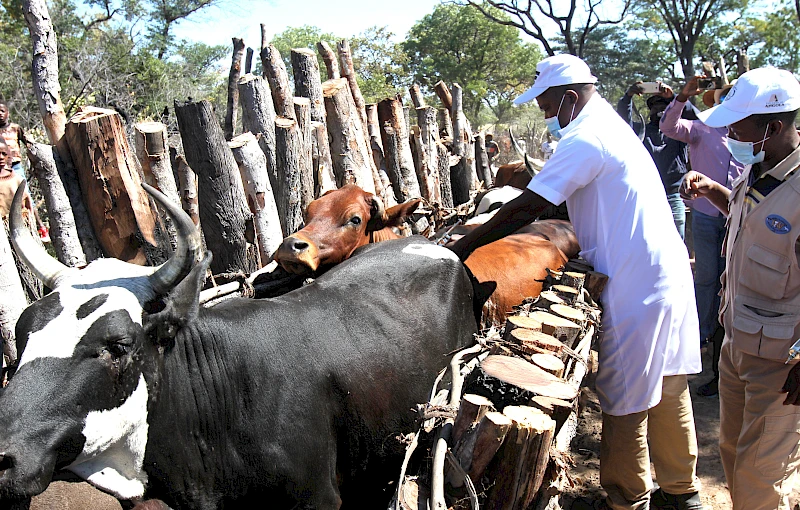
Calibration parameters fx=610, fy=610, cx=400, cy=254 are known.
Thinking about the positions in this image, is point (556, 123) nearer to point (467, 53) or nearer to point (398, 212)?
point (398, 212)

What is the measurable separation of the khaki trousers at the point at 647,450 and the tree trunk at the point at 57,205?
311 centimetres

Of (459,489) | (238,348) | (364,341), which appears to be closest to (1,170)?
(238,348)

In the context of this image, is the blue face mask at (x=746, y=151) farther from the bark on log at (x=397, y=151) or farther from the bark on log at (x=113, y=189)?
the bark on log at (x=397, y=151)

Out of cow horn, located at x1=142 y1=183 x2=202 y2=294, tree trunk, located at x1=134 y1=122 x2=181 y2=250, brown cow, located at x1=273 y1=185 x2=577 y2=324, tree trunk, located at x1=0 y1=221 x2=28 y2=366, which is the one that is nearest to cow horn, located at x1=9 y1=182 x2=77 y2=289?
cow horn, located at x1=142 y1=183 x2=202 y2=294

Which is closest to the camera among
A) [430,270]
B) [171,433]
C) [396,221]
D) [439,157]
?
[171,433]

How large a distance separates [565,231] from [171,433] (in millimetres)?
3617

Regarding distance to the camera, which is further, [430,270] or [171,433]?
[430,270]

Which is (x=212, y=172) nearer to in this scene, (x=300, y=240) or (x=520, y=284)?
(x=300, y=240)

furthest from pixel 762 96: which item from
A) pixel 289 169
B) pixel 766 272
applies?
pixel 289 169

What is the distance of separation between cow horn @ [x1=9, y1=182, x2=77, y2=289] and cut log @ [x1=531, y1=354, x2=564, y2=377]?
6.03ft

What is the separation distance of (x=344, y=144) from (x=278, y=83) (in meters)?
0.82

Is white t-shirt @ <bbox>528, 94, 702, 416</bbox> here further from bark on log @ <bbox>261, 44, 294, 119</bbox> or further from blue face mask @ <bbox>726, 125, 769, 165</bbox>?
bark on log @ <bbox>261, 44, 294, 119</bbox>

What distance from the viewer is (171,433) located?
238 centimetres

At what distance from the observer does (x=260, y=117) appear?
4926 mm
